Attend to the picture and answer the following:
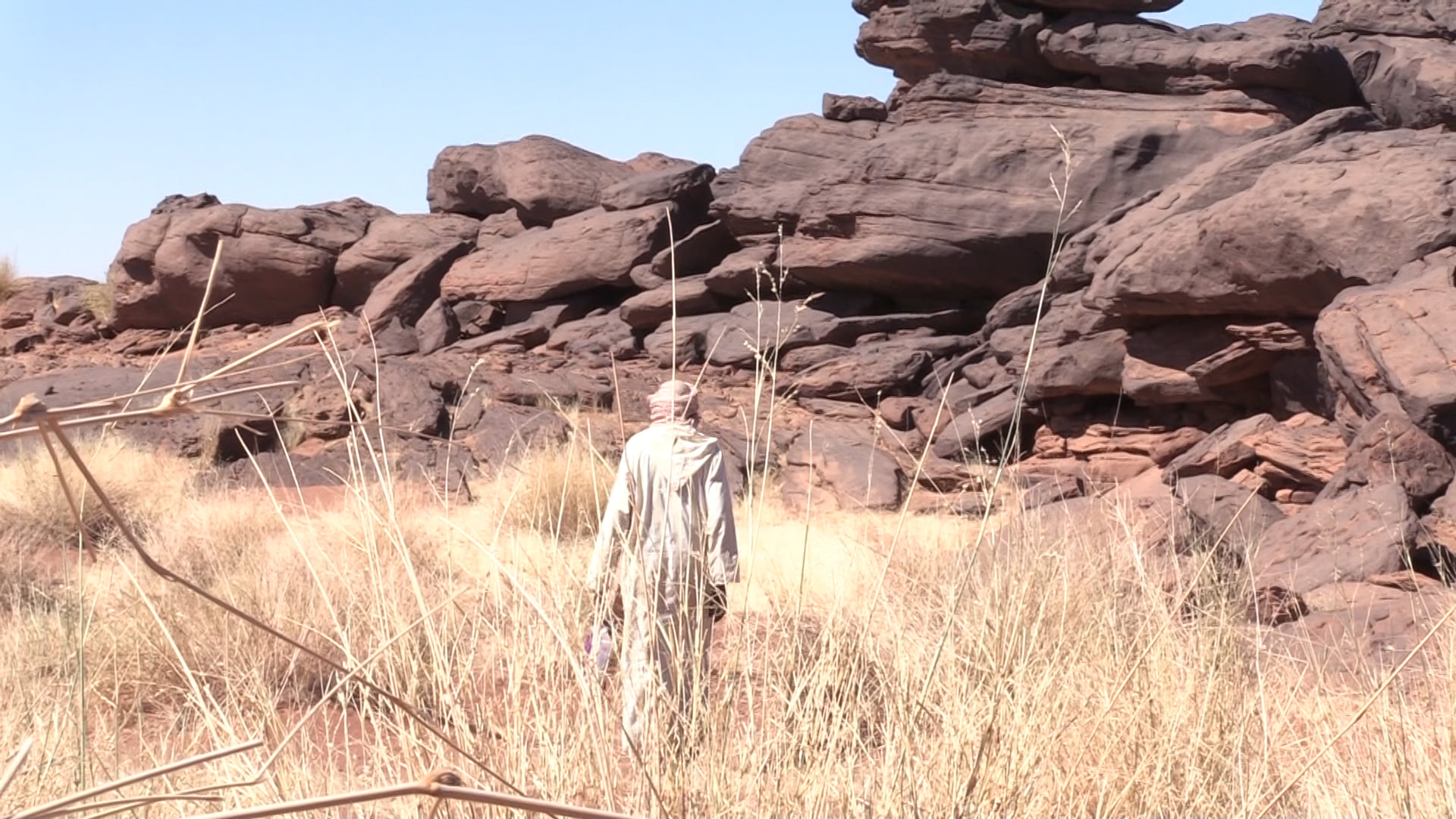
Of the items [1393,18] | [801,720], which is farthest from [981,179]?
[801,720]

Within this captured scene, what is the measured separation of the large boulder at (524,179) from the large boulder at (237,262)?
1800mm

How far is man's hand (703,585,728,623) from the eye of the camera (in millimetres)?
3275

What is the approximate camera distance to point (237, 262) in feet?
73.2

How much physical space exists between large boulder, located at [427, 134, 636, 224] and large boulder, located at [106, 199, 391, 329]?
1800mm

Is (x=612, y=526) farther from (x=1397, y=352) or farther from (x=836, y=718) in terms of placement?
(x=1397, y=352)

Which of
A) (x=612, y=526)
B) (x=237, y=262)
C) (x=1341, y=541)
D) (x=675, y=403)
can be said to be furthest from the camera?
(x=237, y=262)

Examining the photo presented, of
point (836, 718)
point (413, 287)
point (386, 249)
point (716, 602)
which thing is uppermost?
point (386, 249)

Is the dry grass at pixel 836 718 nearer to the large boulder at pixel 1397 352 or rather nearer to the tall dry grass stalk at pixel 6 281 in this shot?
the large boulder at pixel 1397 352

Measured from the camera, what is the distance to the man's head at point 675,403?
445 cm

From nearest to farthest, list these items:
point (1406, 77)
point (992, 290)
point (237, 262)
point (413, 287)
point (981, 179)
Result: 1. point (1406, 77)
2. point (981, 179)
3. point (992, 290)
4. point (413, 287)
5. point (237, 262)

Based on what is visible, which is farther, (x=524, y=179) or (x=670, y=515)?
(x=524, y=179)

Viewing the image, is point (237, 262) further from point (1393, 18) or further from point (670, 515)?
point (670, 515)

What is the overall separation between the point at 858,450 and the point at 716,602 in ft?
32.7

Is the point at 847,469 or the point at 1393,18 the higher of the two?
the point at 1393,18
